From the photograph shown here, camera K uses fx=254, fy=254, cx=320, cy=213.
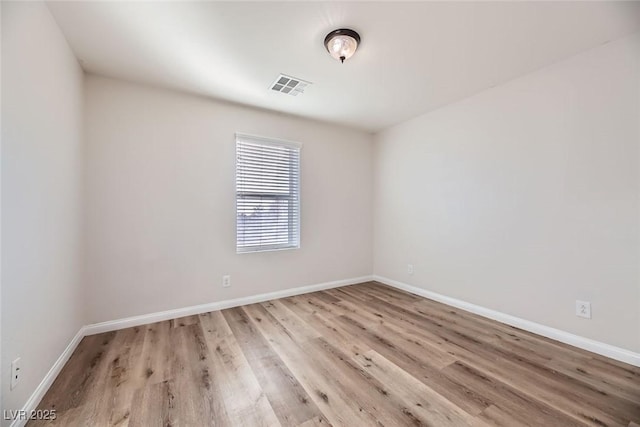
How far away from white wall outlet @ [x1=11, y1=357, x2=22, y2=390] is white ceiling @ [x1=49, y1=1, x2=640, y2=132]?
215 centimetres

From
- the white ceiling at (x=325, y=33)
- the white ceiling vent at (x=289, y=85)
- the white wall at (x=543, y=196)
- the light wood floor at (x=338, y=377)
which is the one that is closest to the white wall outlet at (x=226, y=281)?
the light wood floor at (x=338, y=377)

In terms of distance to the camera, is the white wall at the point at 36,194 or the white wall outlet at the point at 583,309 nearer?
the white wall at the point at 36,194

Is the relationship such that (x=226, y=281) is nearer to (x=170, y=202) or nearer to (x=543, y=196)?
(x=170, y=202)

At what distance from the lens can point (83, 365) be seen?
6.19ft

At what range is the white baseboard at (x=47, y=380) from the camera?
4.52 feet

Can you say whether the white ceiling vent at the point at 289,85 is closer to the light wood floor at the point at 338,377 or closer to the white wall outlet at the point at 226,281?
the white wall outlet at the point at 226,281

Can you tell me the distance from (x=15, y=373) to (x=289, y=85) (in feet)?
9.36

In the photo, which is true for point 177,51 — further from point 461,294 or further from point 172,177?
point 461,294

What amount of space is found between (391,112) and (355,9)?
187 centimetres

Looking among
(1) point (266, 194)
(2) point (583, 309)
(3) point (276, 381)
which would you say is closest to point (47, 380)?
(3) point (276, 381)

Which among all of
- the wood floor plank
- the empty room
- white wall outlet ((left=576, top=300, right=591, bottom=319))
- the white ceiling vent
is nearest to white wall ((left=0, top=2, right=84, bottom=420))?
the empty room

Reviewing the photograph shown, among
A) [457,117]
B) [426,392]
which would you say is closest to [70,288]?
[426,392]

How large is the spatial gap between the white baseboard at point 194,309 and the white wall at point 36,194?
0.38m

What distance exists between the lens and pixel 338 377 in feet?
5.72
